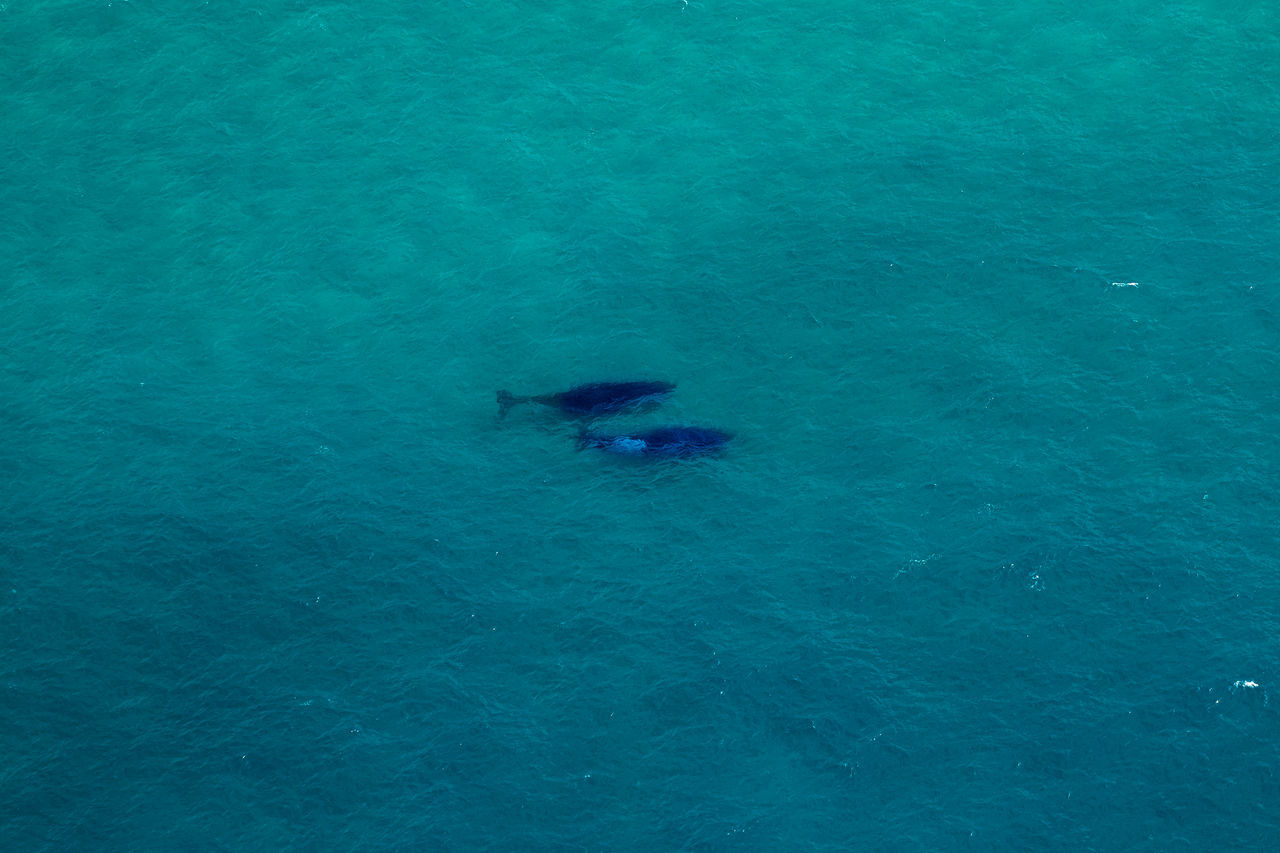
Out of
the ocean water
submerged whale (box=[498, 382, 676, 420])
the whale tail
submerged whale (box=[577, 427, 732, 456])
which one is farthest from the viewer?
the whale tail

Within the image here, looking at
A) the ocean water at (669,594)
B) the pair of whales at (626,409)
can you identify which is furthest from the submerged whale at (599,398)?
the ocean water at (669,594)

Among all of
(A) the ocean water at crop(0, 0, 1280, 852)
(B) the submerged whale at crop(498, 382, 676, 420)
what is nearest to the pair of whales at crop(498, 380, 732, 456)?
(B) the submerged whale at crop(498, 382, 676, 420)

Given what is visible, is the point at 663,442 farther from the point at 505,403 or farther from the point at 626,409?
the point at 505,403

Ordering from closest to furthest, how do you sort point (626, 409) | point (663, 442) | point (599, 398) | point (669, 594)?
point (669, 594)
point (663, 442)
point (626, 409)
point (599, 398)

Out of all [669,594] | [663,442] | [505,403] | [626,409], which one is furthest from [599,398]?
[669,594]

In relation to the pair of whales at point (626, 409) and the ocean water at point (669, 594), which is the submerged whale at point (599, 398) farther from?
the ocean water at point (669, 594)

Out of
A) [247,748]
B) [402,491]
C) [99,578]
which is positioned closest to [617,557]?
[402,491]

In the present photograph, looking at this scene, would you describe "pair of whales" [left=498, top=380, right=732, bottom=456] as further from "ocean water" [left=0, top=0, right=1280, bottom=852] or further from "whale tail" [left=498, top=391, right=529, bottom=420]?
"ocean water" [left=0, top=0, right=1280, bottom=852]
